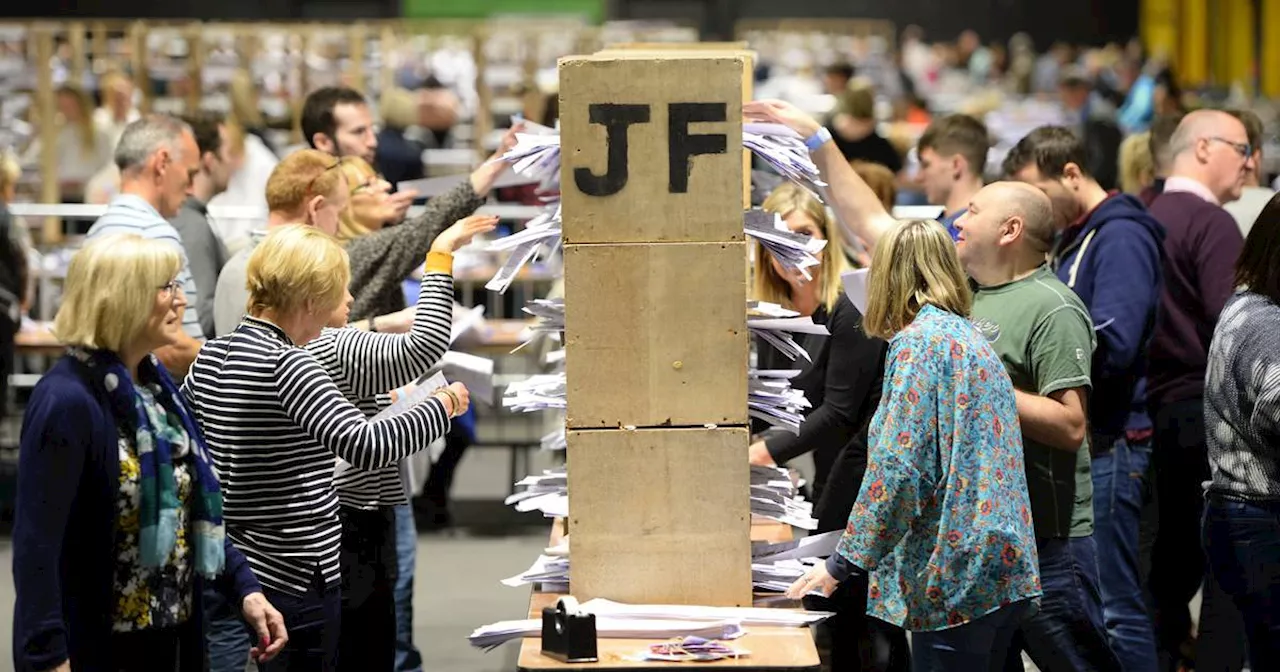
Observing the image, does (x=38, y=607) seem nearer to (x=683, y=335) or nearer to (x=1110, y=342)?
(x=683, y=335)

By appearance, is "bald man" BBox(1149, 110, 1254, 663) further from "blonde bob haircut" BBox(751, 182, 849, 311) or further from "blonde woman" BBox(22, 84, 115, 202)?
"blonde woman" BBox(22, 84, 115, 202)

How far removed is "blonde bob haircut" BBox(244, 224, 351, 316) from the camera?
3393 mm

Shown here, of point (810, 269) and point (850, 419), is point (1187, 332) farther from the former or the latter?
point (850, 419)

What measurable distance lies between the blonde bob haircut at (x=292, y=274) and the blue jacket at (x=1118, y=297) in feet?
6.91

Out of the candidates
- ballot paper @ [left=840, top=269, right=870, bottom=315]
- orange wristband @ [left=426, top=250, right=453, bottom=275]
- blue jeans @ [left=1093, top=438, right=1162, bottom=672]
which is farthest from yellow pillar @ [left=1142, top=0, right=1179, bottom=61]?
orange wristband @ [left=426, top=250, right=453, bottom=275]

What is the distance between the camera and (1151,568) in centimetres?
510

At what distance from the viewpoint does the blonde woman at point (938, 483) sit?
3.18m

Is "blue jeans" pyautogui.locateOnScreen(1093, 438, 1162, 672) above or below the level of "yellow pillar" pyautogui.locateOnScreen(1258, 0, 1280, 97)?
below

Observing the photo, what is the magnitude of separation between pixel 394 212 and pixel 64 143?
7048 mm

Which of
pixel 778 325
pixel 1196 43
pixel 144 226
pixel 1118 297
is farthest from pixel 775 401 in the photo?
pixel 1196 43

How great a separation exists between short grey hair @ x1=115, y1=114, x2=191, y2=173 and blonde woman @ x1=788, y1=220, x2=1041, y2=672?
250 cm

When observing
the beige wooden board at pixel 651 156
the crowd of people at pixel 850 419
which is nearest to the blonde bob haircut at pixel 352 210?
the crowd of people at pixel 850 419

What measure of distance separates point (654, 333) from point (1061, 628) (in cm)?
119

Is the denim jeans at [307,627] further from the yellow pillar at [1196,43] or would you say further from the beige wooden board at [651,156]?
the yellow pillar at [1196,43]
